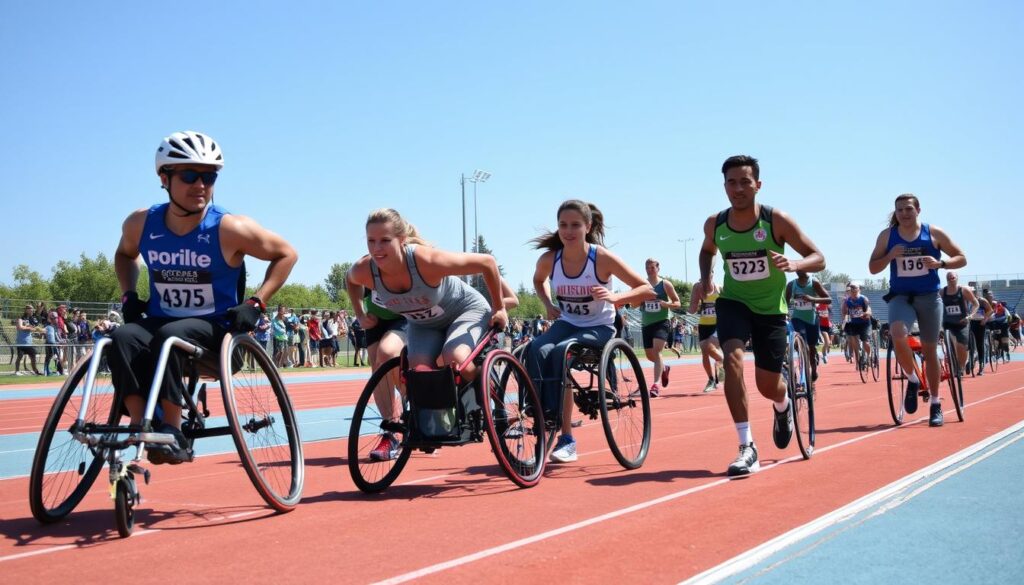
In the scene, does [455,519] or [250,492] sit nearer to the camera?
[455,519]

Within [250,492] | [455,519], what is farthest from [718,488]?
[250,492]

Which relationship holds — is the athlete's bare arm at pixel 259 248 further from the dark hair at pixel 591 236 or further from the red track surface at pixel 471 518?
the dark hair at pixel 591 236

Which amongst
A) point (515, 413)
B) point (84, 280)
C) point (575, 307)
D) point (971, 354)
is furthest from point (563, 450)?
point (84, 280)

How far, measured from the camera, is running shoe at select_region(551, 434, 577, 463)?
721 cm

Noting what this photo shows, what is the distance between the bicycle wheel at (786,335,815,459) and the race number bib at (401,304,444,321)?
9.04ft

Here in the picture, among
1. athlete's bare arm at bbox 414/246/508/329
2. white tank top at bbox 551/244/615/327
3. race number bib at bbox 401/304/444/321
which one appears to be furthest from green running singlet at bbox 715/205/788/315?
race number bib at bbox 401/304/444/321

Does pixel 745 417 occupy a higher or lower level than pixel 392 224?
lower

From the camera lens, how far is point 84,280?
95688 mm

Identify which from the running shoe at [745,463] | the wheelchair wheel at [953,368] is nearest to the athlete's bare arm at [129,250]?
the running shoe at [745,463]

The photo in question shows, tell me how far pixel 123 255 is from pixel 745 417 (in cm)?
426

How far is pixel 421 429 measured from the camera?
5938 mm

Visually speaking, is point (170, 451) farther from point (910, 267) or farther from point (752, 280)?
point (910, 267)

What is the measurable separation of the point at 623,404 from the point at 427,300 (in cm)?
165

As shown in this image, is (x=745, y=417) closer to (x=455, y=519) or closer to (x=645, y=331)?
(x=455, y=519)
